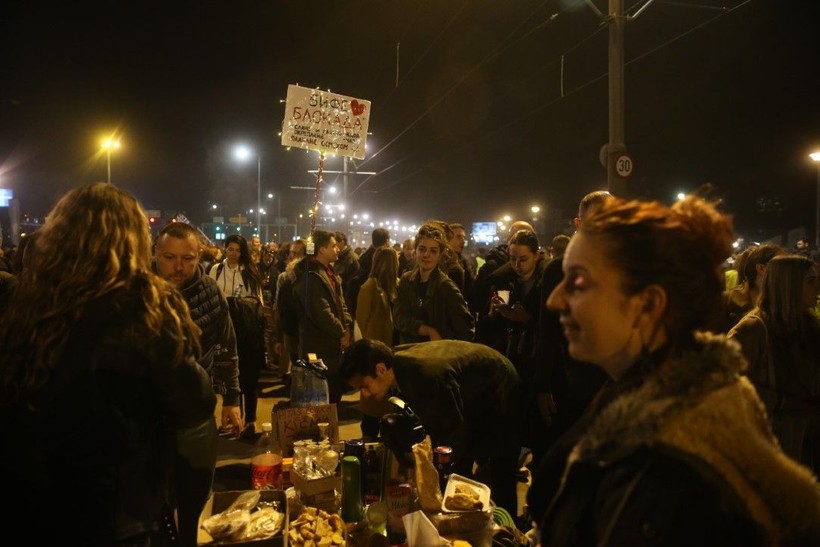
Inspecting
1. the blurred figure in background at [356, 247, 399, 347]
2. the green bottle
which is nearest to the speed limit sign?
the blurred figure in background at [356, 247, 399, 347]

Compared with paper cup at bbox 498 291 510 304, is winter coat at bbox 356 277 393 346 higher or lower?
lower

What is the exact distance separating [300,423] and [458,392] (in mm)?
1090

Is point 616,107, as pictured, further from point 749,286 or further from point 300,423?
point 300,423

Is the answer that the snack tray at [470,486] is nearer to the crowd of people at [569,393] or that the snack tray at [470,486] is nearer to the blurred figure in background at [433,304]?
the crowd of people at [569,393]

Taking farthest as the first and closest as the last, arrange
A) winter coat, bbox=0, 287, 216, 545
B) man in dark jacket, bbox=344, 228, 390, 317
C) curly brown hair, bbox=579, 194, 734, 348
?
man in dark jacket, bbox=344, 228, 390, 317 → winter coat, bbox=0, 287, 216, 545 → curly brown hair, bbox=579, 194, 734, 348

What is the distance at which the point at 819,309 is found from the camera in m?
6.21

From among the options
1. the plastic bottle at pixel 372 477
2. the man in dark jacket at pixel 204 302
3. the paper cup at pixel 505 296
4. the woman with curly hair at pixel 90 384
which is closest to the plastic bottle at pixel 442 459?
the plastic bottle at pixel 372 477

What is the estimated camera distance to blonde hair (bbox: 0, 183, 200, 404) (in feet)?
5.80

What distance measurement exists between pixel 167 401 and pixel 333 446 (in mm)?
1779

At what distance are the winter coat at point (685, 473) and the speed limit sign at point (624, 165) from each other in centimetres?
865

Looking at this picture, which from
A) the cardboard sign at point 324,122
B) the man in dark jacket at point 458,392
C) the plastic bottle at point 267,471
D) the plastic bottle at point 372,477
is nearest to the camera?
the plastic bottle at point 372,477

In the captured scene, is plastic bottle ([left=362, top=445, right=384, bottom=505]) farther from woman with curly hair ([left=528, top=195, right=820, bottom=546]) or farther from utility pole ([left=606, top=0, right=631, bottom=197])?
utility pole ([left=606, top=0, right=631, bottom=197])

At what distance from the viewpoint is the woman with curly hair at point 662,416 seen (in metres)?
1.08

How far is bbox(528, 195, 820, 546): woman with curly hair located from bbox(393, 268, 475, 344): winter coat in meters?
4.16
